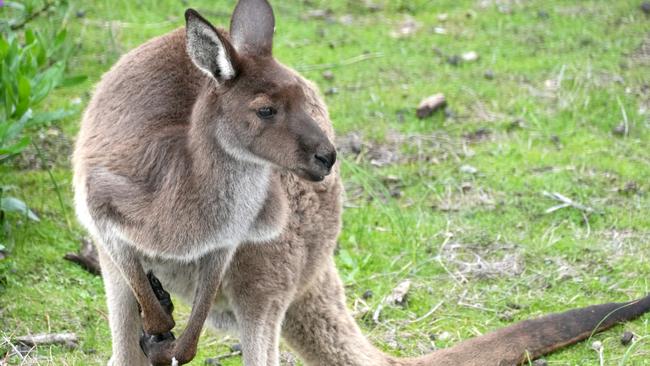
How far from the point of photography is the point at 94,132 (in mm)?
4793

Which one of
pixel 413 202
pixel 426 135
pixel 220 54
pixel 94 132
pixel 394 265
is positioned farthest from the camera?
pixel 426 135

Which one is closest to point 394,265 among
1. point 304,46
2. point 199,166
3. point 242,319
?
point 242,319

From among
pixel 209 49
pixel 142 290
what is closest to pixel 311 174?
pixel 209 49

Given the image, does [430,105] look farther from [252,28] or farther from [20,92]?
[252,28]

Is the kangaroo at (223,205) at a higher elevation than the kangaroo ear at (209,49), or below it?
below

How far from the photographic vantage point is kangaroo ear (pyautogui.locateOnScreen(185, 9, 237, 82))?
4.12 meters

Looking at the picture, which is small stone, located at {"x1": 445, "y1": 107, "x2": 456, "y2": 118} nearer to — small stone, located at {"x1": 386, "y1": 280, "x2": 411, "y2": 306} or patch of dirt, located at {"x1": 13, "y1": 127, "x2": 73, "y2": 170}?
small stone, located at {"x1": 386, "y1": 280, "x2": 411, "y2": 306}

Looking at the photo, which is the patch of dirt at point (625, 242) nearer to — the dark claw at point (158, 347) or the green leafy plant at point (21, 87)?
the dark claw at point (158, 347)

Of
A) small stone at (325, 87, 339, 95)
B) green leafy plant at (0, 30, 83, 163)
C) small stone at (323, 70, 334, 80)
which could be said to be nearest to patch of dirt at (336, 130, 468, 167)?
small stone at (325, 87, 339, 95)

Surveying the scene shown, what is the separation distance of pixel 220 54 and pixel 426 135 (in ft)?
11.8

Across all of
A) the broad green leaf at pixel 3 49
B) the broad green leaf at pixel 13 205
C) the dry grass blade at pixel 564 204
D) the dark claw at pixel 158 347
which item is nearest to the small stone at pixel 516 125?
the dry grass blade at pixel 564 204

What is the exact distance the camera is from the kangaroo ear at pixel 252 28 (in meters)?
4.44

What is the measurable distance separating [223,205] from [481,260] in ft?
7.51

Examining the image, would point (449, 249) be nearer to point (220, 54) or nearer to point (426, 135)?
point (426, 135)
